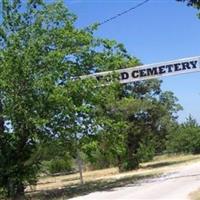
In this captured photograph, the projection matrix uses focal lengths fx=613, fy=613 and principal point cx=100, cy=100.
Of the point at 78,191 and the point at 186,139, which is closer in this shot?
the point at 78,191

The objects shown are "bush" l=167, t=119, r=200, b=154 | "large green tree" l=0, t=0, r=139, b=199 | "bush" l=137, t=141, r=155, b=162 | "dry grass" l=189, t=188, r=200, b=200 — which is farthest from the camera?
"bush" l=167, t=119, r=200, b=154

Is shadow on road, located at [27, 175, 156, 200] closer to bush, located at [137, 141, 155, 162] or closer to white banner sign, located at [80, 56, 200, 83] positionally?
white banner sign, located at [80, 56, 200, 83]

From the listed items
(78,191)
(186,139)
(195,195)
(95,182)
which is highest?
(186,139)

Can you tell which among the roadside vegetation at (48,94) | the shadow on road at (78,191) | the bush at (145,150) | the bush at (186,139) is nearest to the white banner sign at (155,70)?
the roadside vegetation at (48,94)

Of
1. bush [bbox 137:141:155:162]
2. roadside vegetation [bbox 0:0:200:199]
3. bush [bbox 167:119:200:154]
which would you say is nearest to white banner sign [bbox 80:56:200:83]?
roadside vegetation [bbox 0:0:200:199]

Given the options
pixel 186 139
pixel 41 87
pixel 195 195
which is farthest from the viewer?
pixel 186 139

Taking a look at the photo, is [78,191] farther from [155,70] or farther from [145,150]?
[145,150]

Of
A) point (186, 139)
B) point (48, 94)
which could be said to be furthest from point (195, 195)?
point (186, 139)

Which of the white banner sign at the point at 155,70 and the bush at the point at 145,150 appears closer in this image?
the white banner sign at the point at 155,70

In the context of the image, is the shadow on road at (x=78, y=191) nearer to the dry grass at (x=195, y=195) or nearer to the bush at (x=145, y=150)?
the dry grass at (x=195, y=195)

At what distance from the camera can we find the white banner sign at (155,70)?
27625mm

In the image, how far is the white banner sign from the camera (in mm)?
27625

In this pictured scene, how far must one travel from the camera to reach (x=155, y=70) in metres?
28.3

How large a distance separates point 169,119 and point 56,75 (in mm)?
26978
